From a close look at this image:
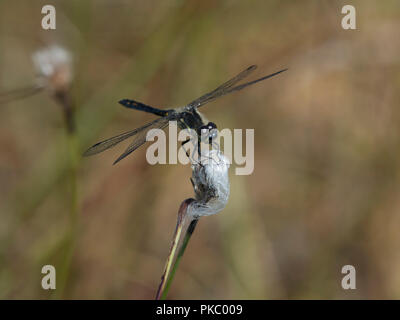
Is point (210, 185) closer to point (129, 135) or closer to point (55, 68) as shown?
point (129, 135)

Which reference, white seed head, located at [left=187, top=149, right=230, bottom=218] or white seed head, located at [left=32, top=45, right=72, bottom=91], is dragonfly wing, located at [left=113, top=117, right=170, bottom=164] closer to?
white seed head, located at [left=187, top=149, right=230, bottom=218]

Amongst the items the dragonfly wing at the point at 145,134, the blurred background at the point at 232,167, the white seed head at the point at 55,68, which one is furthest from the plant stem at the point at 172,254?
the blurred background at the point at 232,167

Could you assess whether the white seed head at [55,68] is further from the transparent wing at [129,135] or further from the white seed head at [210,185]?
the white seed head at [210,185]

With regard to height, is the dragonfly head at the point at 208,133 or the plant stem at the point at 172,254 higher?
the dragonfly head at the point at 208,133

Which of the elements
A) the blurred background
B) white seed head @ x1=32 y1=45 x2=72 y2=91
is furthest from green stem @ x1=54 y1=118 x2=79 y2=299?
the blurred background

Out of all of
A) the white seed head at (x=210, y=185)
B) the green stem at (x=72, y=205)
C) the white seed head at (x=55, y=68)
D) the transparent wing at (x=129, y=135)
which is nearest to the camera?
the white seed head at (x=210, y=185)

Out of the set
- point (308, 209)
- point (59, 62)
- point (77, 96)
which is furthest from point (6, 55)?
point (308, 209)

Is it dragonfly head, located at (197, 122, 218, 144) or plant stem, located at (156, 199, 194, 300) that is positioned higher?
dragonfly head, located at (197, 122, 218, 144)
